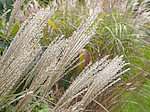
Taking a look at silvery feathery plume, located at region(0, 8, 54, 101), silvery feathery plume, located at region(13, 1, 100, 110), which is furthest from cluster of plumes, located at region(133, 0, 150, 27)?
silvery feathery plume, located at region(0, 8, 54, 101)

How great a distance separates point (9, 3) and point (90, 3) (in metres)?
1.73

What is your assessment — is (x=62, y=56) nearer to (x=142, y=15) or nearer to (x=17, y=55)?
(x=17, y=55)

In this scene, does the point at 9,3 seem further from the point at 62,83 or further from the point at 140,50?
the point at 140,50

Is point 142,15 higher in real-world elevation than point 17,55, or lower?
lower

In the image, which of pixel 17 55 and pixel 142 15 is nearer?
pixel 17 55

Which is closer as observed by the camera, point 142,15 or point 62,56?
point 62,56

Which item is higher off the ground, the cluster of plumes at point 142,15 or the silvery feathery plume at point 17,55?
the silvery feathery plume at point 17,55

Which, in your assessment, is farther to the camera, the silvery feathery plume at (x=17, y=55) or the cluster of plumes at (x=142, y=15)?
the cluster of plumes at (x=142, y=15)

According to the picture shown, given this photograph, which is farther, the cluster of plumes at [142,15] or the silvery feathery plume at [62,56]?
the cluster of plumes at [142,15]

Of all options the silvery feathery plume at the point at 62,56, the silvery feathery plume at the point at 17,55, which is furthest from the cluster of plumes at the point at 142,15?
the silvery feathery plume at the point at 17,55

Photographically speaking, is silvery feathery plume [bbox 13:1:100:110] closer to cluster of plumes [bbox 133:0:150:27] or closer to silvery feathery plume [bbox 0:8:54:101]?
silvery feathery plume [bbox 0:8:54:101]

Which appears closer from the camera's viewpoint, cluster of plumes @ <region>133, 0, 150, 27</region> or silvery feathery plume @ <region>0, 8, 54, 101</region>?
silvery feathery plume @ <region>0, 8, 54, 101</region>

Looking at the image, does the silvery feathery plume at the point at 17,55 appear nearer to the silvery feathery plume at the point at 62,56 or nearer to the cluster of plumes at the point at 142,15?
the silvery feathery plume at the point at 62,56

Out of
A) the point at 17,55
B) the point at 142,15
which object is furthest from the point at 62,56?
the point at 142,15
